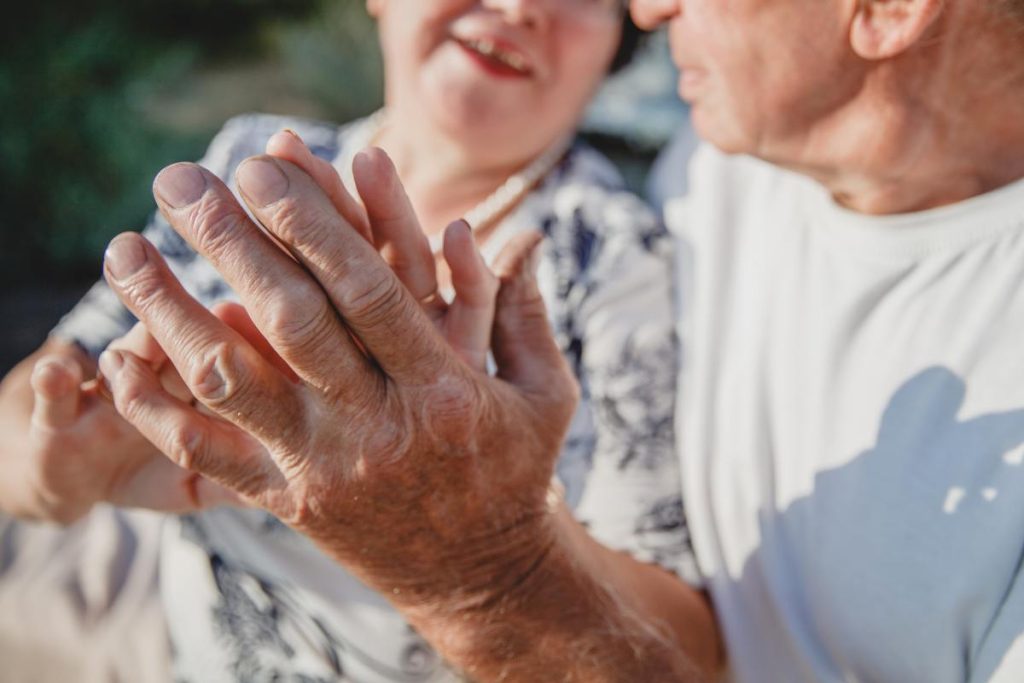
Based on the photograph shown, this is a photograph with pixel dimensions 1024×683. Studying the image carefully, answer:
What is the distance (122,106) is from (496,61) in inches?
159

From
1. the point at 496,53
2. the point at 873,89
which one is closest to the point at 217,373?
the point at 496,53

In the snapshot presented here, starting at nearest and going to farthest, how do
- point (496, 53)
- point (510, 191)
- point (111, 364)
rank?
point (111, 364) < point (496, 53) < point (510, 191)

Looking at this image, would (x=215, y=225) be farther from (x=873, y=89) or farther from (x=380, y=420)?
(x=873, y=89)

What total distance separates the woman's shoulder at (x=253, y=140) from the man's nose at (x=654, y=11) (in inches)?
30.4

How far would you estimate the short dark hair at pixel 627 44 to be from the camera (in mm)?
1894

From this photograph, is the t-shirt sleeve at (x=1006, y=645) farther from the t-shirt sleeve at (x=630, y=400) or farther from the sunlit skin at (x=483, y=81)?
the sunlit skin at (x=483, y=81)

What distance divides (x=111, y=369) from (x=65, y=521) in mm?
656

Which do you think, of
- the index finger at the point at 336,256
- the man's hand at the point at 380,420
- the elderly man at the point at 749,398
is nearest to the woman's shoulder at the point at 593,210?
the elderly man at the point at 749,398

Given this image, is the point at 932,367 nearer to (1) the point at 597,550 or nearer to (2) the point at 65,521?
(1) the point at 597,550

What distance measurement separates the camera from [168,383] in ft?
4.33

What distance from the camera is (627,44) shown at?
1.97 m

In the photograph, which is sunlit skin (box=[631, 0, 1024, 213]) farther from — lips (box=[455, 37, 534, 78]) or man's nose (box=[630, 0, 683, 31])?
lips (box=[455, 37, 534, 78])

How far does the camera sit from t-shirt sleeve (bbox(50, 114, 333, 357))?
5.86ft

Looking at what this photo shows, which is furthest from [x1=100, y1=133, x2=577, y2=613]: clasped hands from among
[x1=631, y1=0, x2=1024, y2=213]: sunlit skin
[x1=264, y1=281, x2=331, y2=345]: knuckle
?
[x1=631, y1=0, x2=1024, y2=213]: sunlit skin
